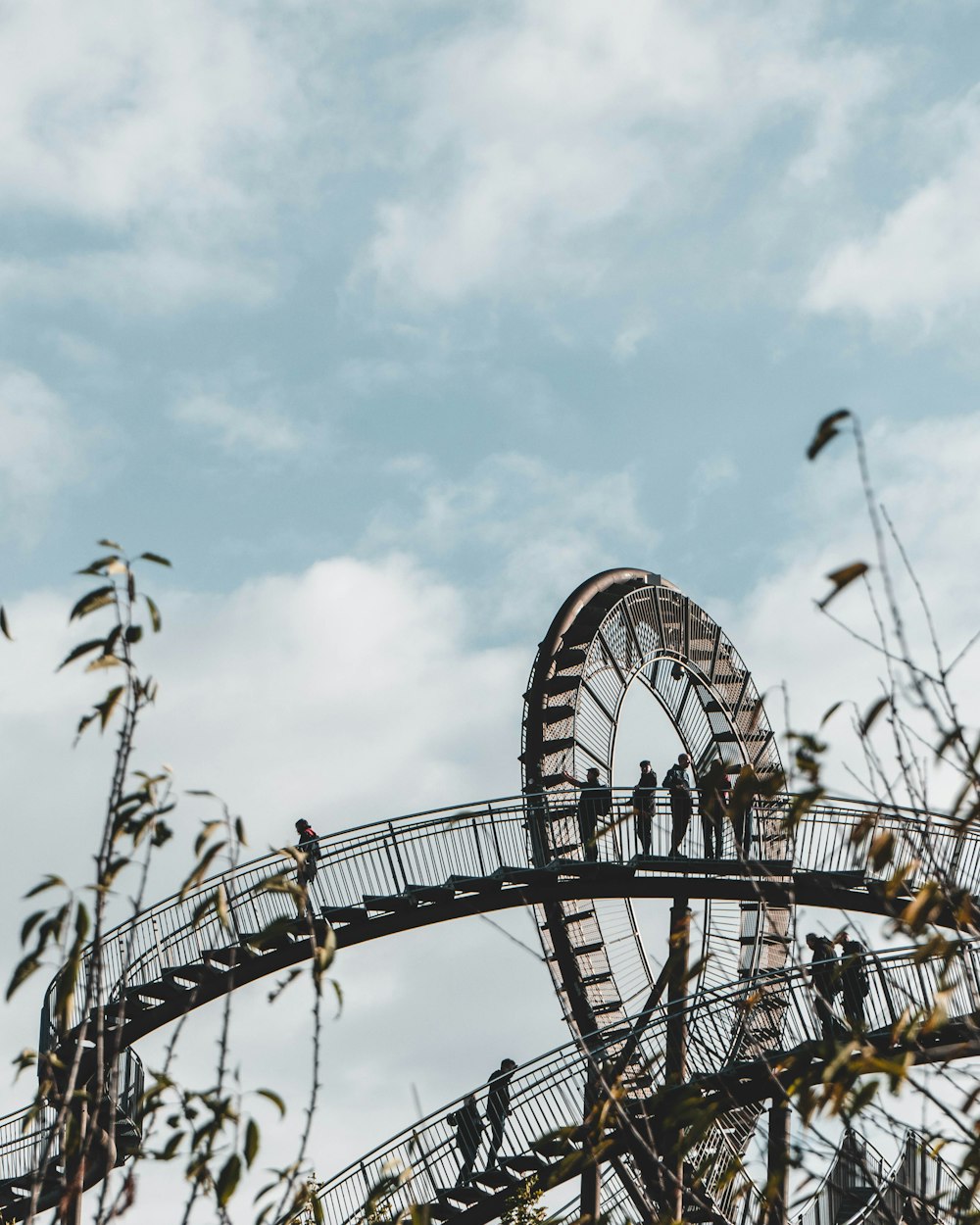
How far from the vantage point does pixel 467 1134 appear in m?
15.6

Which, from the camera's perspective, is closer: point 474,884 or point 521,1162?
point 521,1162


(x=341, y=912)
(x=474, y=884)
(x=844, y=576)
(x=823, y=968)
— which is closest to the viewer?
(x=844, y=576)

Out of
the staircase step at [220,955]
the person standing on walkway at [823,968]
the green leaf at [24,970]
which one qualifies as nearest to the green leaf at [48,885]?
the green leaf at [24,970]

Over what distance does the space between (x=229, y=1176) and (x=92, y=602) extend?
2343 millimetres

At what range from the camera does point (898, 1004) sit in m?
15.4

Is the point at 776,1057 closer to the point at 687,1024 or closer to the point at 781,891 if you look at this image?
the point at 687,1024

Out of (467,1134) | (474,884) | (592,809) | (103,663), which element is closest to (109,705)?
(103,663)

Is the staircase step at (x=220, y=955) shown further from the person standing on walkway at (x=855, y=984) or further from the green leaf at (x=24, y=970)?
the green leaf at (x=24, y=970)

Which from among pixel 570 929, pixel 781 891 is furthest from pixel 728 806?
pixel 570 929

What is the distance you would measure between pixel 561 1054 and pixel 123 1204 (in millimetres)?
9794

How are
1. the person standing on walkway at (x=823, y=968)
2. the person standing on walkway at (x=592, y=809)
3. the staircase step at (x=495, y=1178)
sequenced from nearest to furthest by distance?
the person standing on walkway at (x=823, y=968)
the staircase step at (x=495, y=1178)
the person standing on walkway at (x=592, y=809)

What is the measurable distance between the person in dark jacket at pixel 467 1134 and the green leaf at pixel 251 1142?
9.71 metres

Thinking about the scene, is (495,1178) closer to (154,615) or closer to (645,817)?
(645,817)

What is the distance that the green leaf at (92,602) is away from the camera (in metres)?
6.34
